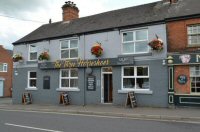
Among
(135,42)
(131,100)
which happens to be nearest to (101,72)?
(135,42)

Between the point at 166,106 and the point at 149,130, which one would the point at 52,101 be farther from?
the point at 149,130

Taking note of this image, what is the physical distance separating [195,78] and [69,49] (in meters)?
10.3

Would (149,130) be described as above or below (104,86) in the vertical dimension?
below

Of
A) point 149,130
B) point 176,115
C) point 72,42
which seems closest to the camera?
point 149,130

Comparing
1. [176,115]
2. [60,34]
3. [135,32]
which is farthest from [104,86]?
[176,115]

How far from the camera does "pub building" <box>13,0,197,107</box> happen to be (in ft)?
54.2

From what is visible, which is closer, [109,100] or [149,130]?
[149,130]

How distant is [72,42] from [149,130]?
43.0 feet

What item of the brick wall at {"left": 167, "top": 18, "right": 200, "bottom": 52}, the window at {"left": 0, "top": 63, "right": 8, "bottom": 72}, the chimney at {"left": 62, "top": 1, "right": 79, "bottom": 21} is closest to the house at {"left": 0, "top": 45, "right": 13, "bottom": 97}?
the window at {"left": 0, "top": 63, "right": 8, "bottom": 72}

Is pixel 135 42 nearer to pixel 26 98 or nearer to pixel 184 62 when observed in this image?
pixel 184 62

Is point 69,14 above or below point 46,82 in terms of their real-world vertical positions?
above

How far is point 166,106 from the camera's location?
15719 millimetres

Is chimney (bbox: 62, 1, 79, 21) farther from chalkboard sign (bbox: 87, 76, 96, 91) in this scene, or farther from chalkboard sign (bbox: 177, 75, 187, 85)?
chalkboard sign (bbox: 177, 75, 187, 85)

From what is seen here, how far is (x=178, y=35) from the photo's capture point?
15.8 meters
